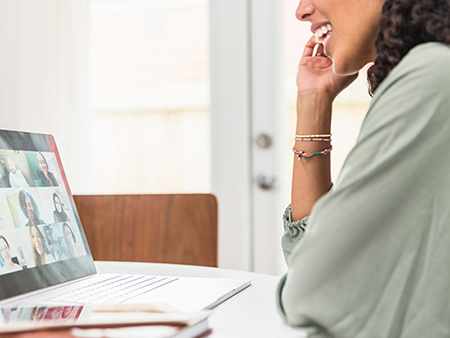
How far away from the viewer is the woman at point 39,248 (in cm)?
73

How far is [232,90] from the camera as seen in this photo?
1.93 metres

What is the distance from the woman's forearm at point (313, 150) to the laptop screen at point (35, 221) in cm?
46

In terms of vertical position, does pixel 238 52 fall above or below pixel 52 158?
above

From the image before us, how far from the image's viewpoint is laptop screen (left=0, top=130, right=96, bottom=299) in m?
0.69

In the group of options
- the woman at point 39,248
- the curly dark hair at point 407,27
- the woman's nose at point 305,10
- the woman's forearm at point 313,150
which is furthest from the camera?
the woman's forearm at point 313,150

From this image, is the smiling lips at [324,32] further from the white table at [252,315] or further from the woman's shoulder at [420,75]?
the white table at [252,315]

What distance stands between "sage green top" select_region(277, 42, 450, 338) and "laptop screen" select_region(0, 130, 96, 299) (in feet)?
1.36

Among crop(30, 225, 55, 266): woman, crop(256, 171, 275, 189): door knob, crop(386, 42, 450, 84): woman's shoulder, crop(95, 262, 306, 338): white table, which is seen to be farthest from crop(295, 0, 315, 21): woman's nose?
crop(256, 171, 275, 189): door knob

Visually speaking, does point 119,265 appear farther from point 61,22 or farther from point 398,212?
point 61,22

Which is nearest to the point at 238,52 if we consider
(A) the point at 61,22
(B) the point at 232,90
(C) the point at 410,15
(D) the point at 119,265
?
(B) the point at 232,90

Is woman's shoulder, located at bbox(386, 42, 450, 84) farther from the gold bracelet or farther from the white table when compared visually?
the gold bracelet

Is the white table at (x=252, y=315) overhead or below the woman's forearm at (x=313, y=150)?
below

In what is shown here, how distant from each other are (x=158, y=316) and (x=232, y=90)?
1509 millimetres

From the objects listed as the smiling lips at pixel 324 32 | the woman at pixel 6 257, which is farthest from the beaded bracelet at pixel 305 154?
the woman at pixel 6 257
